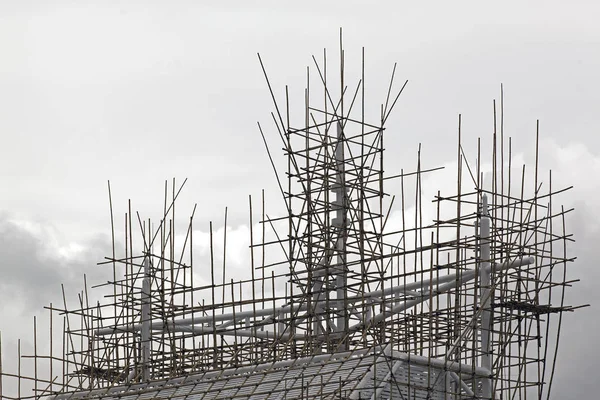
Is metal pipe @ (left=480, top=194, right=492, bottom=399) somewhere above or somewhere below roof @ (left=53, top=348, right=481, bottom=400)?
above

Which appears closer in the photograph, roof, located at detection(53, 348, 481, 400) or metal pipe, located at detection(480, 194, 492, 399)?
roof, located at detection(53, 348, 481, 400)

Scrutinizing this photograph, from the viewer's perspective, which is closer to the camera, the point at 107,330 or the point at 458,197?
the point at 458,197

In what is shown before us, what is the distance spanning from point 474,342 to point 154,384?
335 inches

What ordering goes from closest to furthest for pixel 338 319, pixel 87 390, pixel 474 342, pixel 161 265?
pixel 474 342 → pixel 338 319 → pixel 87 390 → pixel 161 265

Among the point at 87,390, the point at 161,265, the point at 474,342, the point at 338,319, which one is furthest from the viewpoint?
the point at 161,265

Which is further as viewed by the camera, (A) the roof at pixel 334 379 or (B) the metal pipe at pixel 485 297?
(B) the metal pipe at pixel 485 297

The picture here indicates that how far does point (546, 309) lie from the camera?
3312 centimetres

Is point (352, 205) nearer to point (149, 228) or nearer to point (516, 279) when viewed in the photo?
point (516, 279)

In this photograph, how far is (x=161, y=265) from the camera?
39375mm

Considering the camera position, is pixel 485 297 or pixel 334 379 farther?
pixel 485 297

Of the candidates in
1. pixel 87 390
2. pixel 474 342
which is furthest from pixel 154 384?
pixel 474 342

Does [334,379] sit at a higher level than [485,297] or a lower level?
lower

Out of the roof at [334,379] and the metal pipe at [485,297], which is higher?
the metal pipe at [485,297]

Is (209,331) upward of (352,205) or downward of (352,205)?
downward
